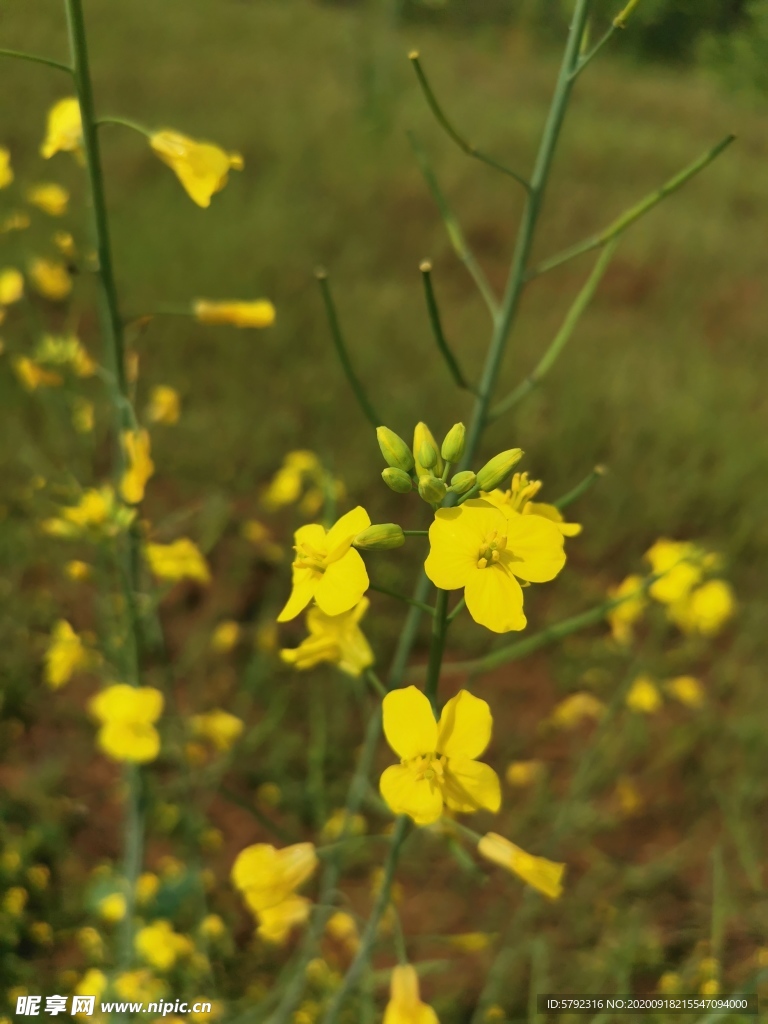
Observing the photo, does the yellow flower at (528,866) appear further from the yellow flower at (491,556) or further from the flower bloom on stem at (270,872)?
the yellow flower at (491,556)

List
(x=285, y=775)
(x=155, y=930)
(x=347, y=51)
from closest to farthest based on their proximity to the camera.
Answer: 1. (x=155, y=930)
2. (x=285, y=775)
3. (x=347, y=51)

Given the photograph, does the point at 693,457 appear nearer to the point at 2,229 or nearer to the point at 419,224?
the point at 419,224

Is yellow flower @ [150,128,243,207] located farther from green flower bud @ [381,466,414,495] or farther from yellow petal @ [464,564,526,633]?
yellow petal @ [464,564,526,633]

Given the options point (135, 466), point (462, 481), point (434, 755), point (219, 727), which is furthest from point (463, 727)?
point (219, 727)

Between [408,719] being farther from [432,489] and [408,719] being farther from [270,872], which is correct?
[270,872]

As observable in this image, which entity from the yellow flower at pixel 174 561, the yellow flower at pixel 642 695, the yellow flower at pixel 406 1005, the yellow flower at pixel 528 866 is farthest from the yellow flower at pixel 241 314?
the yellow flower at pixel 642 695

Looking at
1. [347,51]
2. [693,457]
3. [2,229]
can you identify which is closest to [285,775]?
[2,229]

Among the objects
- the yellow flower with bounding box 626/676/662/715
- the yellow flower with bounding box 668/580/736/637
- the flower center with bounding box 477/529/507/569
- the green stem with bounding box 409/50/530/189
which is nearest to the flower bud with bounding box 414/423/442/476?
the flower center with bounding box 477/529/507/569
